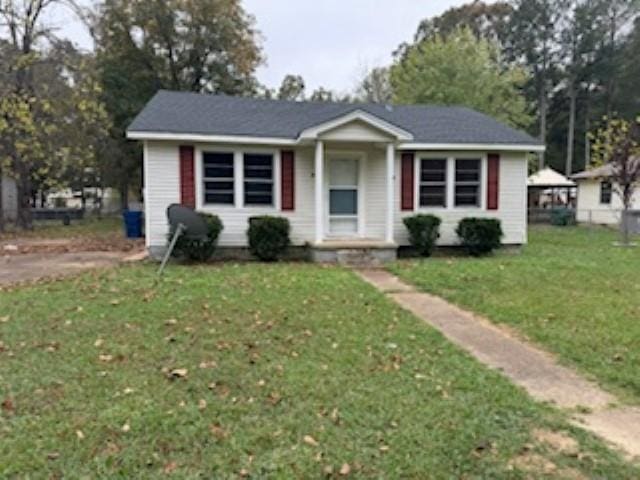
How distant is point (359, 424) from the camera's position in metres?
3.63

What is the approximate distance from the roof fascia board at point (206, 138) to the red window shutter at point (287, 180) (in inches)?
16.7

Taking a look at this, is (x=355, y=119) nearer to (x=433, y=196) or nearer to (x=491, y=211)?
(x=433, y=196)

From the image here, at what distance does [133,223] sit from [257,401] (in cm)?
1583

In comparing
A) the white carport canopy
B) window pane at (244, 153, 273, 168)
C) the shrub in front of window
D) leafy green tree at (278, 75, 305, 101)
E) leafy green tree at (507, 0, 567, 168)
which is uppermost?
leafy green tree at (507, 0, 567, 168)

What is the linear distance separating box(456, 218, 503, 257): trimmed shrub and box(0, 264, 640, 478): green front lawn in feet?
21.7

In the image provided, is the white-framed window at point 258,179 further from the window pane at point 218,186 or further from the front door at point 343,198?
the front door at point 343,198

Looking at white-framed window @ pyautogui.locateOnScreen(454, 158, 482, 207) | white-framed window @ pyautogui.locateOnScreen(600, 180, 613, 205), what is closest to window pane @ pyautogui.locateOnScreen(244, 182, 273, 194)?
white-framed window @ pyautogui.locateOnScreen(454, 158, 482, 207)

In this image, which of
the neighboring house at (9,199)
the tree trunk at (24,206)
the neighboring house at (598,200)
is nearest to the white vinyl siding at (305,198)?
the neighboring house at (598,200)

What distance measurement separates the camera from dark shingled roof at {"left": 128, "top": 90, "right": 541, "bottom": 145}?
1201 centimetres

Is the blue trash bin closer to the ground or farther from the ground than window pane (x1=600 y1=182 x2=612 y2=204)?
closer to the ground

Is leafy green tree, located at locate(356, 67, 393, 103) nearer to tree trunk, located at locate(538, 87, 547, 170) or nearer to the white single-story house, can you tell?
the white single-story house

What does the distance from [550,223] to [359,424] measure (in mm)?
26580

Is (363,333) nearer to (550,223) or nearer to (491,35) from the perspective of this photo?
(550,223)

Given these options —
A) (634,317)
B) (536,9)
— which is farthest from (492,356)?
(536,9)
